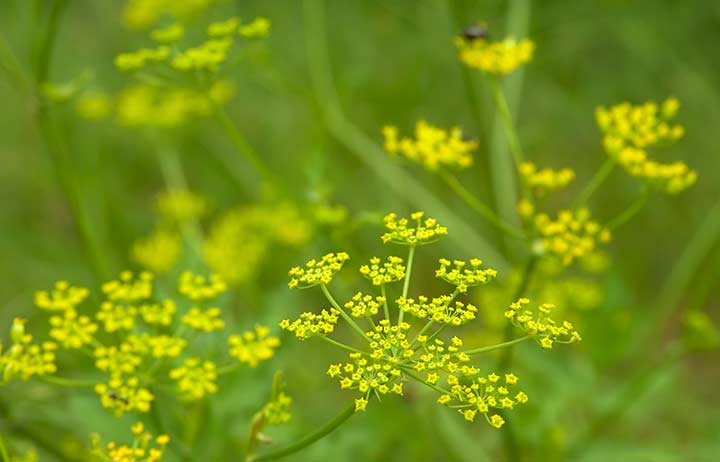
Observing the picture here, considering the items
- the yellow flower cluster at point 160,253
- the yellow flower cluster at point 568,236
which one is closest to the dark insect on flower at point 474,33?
the yellow flower cluster at point 568,236

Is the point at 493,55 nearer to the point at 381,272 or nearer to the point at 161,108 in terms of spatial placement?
the point at 381,272

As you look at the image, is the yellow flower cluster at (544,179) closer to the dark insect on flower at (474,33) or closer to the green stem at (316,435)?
the dark insect on flower at (474,33)

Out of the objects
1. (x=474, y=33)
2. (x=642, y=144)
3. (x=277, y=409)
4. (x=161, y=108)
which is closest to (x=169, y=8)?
(x=161, y=108)

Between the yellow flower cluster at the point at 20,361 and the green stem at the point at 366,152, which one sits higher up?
the yellow flower cluster at the point at 20,361

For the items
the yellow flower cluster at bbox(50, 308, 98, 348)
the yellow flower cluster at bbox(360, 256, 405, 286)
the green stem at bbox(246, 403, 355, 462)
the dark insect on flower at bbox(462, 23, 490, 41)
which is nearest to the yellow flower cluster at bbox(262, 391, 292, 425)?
the green stem at bbox(246, 403, 355, 462)

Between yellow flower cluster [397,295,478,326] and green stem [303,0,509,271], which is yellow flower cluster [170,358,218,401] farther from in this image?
green stem [303,0,509,271]
